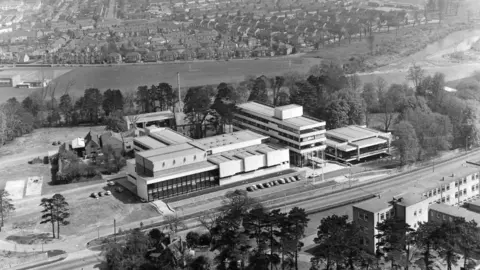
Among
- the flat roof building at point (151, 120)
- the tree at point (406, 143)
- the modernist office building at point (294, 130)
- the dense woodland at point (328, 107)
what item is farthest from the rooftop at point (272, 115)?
the flat roof building at point (151, 120)

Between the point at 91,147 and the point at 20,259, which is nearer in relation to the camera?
the point at 20,259

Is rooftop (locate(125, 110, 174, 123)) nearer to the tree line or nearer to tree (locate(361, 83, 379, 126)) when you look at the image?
tree (locate(361, 83, 379, 126))

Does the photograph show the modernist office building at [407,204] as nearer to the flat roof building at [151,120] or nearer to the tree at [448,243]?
the tree at [448,243]

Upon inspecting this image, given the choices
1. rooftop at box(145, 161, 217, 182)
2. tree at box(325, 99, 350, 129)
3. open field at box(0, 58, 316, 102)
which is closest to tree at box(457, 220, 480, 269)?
rooftop at box(145, 161, 217, 182)

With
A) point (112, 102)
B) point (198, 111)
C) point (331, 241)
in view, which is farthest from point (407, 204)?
point (112, 102)

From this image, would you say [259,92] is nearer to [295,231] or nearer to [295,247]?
Answer: [295,231]

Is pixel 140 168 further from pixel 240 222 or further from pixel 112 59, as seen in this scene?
pixel 112 59

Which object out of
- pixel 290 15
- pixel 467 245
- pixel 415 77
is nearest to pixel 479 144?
pixel 415 77
